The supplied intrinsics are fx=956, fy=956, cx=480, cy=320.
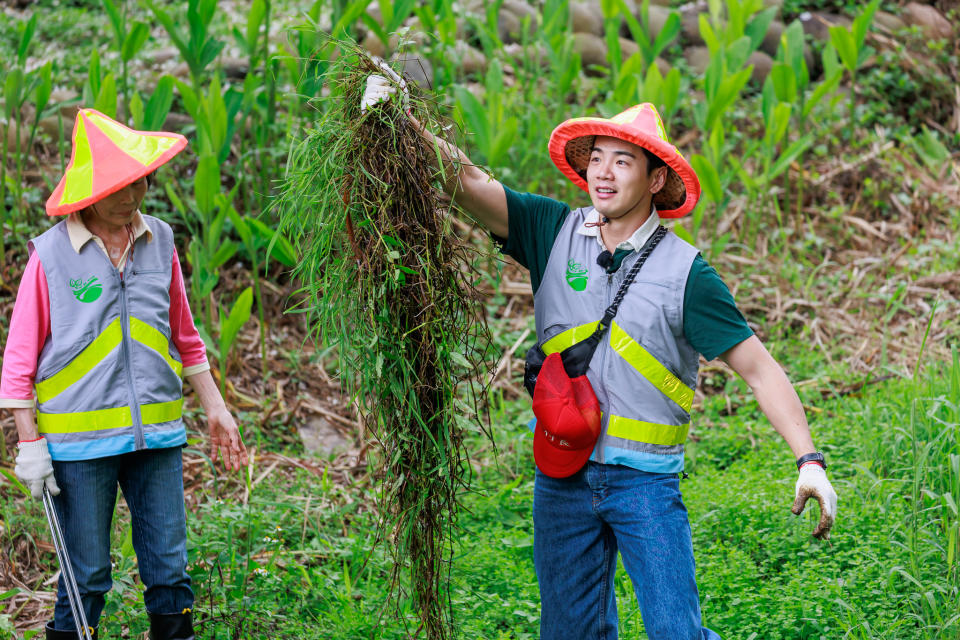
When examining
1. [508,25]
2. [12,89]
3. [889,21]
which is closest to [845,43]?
[889,21]

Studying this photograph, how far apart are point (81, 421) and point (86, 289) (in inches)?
13.6

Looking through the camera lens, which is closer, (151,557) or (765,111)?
(151,557)

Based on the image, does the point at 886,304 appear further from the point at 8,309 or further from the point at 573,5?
the point at 8,309

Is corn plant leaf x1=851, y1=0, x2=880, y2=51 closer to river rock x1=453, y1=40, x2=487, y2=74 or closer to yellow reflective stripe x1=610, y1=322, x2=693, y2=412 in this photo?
river rock x1=453, y1=40, x2=487, y2=74

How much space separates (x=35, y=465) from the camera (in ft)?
7.96

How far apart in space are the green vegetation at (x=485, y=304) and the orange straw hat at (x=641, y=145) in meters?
0.32

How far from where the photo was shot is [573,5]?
24.1ft

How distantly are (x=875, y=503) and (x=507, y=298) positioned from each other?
253 centimetres

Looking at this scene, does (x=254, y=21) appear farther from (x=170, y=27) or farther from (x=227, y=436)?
(x=227, y=436)

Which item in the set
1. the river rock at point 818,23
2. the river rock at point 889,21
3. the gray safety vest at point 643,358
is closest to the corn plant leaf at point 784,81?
the river rock at point 818,23

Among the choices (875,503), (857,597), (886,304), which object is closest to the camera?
(857,597)

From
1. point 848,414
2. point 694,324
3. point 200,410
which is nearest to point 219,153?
point 200,410

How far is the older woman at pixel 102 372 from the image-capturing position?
247 cm

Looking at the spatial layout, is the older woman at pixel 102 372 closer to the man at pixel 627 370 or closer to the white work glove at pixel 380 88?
the white work glove at pixel 380 88
